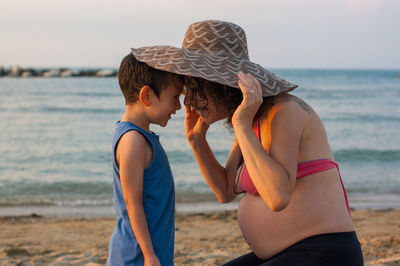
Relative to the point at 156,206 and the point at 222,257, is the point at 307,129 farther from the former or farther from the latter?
the point at 222,257

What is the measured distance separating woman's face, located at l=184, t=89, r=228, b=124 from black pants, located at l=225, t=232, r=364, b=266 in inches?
29.6

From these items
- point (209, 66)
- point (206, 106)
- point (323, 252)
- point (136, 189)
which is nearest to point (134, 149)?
point (136, 189)

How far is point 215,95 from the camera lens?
236 centimetres

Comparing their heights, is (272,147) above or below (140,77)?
below

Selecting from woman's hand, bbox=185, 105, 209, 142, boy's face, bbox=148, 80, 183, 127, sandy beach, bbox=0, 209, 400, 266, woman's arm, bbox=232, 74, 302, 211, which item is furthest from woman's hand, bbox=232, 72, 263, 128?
sandy beach, bbox=0, 209, 400, 266

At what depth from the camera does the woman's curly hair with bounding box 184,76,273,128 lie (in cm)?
234

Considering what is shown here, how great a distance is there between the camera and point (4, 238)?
588 centimetres

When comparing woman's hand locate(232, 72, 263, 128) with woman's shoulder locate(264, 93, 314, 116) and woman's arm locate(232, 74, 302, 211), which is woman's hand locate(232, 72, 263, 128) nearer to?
woman's arm locate(232, 74, 302, 211)

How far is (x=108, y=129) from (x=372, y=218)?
461 inches

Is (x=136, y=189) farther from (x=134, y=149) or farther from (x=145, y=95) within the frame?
(x=145, y=95)

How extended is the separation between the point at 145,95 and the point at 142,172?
394 millimetres

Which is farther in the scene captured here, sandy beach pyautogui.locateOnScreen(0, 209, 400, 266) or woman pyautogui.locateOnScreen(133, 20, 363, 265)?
sandy beach pyautogui.locateOnScreen(0, 209, 400, 266)

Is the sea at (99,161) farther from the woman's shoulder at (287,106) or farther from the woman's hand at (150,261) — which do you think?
the woman's hand at (150,261)

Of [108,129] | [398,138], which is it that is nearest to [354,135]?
[398,138]
